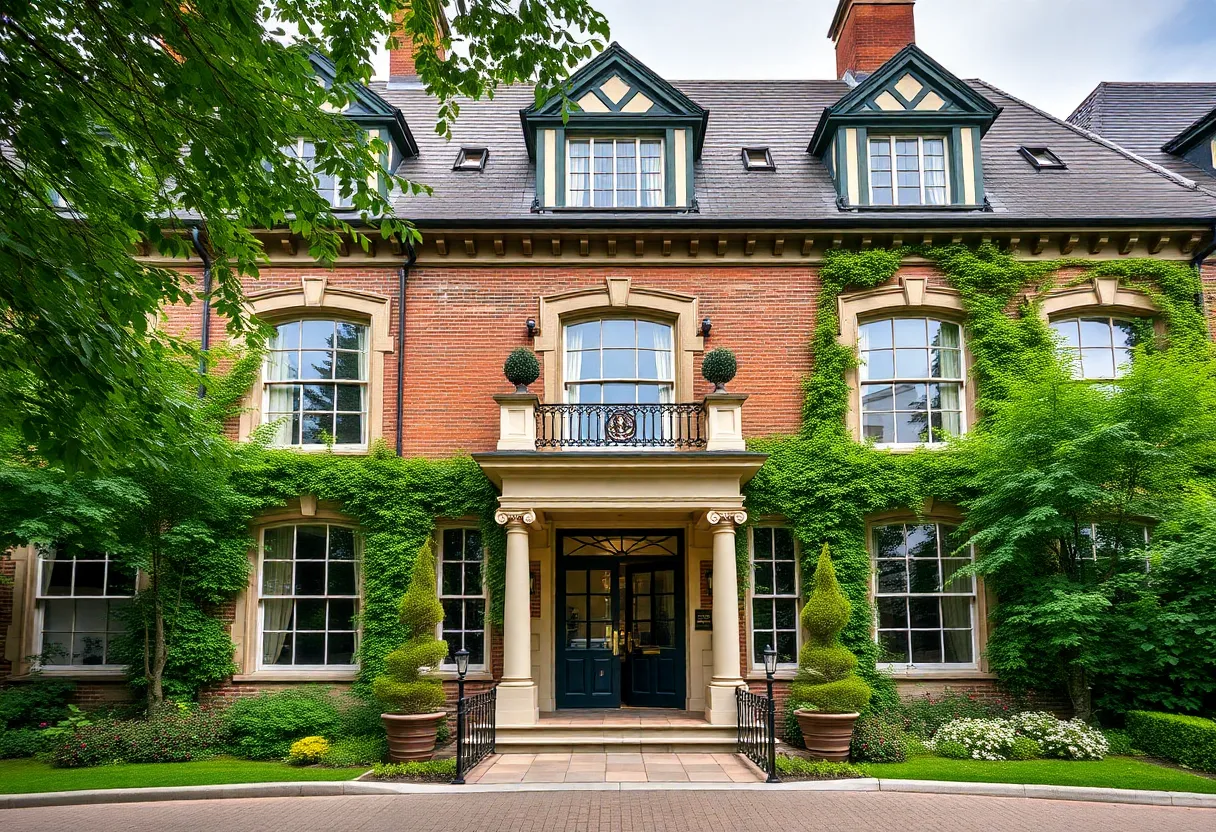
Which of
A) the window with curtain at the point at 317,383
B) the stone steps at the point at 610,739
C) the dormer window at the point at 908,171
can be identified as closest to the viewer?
the stone steps at the point at 610,739

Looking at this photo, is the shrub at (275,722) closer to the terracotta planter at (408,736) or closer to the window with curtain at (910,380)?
the terracotta planter at (408,736)

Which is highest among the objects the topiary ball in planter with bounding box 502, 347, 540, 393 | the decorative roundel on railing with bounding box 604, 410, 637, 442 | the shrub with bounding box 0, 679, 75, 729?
the topiary ball in planter with bounding box 502, 347, 540, 393

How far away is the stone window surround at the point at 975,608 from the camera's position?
1352 cm

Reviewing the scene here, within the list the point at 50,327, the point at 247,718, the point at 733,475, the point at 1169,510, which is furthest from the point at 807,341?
the point at 50,327

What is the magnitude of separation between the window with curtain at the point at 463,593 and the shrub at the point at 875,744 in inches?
218

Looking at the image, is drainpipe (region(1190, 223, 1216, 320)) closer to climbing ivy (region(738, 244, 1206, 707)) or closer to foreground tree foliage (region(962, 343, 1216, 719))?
climbing ivy (region(738, 244, 1206, 707))

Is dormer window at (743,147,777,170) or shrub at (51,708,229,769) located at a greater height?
dormer window at (743,147,777,170)

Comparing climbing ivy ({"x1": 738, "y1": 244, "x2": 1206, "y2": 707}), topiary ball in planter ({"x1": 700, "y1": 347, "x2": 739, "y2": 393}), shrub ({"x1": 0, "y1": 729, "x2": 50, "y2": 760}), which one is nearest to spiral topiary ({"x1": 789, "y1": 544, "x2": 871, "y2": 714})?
climbing ivy ({"x1": 738, "y1": 244, "x2": 1206, "y2": 707})

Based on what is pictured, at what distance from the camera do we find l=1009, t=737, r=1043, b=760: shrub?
11.4 m

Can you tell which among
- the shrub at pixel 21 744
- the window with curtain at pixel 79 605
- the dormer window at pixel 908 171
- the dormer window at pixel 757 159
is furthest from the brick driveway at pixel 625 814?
the dormer window at pixel 757 159

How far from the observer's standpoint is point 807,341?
14484mm

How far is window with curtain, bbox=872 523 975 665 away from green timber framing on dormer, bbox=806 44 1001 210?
5527 mm

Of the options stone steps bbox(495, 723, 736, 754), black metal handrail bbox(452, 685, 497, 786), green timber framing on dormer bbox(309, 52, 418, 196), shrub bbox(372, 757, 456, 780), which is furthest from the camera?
green timber framing on dormer bbox(309, 52, 418, 196)

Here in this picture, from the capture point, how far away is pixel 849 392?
1427 cm
